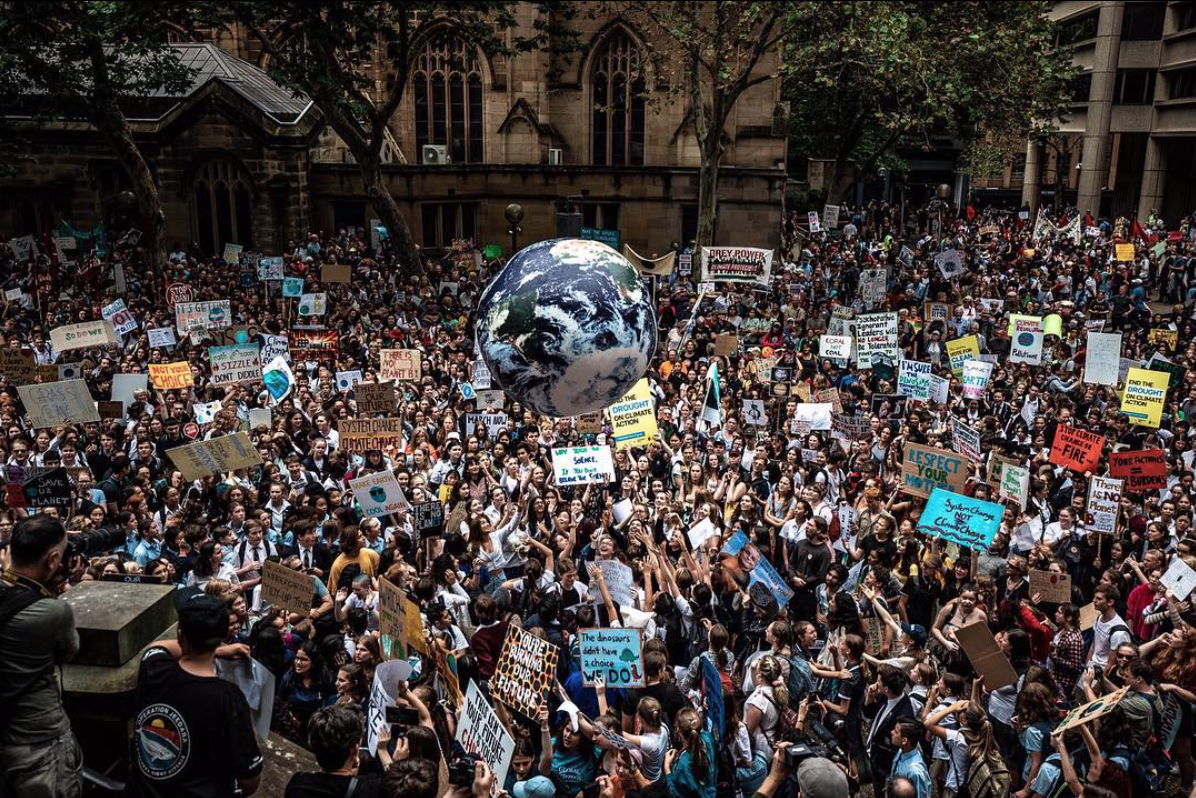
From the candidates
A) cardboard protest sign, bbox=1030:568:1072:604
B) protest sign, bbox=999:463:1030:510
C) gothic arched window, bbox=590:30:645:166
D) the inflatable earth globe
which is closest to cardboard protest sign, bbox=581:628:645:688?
the inflatable earth globe

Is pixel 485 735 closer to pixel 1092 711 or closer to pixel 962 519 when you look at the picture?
pixel 1092 711

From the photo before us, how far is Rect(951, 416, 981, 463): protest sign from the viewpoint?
12.9 m

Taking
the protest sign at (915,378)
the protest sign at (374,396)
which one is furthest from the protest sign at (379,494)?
the protest sign at (915,378)

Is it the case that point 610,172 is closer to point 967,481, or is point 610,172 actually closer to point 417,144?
point 417,144

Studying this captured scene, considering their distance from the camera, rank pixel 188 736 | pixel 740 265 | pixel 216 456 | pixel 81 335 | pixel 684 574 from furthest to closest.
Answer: pixel 740 265 → pixel 81 335 → pixel 216 456 → pixel 684 574 → pixel 188 736

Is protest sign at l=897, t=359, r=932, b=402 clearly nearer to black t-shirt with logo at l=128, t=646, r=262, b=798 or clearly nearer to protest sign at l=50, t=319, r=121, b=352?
protest sign at l=50, t=319, r=121, b=352

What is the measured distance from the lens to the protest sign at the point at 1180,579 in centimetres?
861

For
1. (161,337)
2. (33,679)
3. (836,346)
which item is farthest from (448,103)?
(33,679)

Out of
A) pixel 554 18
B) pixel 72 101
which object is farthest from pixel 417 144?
pixel 72 101

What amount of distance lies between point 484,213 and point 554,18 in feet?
23.2

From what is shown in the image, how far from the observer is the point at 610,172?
35688 mm

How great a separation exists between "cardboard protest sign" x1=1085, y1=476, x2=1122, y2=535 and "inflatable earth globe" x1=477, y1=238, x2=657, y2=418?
6.49m

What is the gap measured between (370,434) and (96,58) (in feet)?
51.5

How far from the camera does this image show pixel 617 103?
120ft
